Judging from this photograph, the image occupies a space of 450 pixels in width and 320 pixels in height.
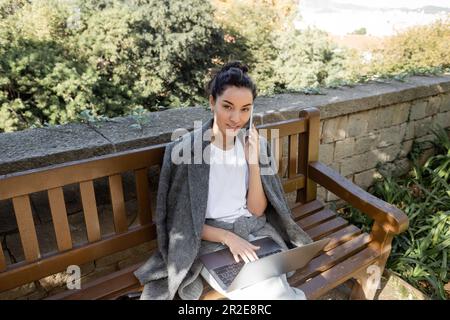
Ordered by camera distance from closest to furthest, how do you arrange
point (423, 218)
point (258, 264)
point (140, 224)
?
1. point (258, 264)
2. point (140, 224)
3. point (423, 218)

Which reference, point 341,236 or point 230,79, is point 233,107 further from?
point 341,236

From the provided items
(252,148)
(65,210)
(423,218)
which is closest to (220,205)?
(252,148)

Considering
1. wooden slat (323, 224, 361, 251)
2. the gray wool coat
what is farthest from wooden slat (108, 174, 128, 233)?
wooden slat (323, 224, 361, 251)


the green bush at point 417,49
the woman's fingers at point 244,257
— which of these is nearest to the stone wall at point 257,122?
the woman's fingers at point 244,257

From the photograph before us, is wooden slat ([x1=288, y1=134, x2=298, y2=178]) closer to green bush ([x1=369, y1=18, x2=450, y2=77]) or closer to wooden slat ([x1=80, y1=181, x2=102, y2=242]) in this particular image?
wooden slat ([x1=80, y1=181, x2=102, y2=242])

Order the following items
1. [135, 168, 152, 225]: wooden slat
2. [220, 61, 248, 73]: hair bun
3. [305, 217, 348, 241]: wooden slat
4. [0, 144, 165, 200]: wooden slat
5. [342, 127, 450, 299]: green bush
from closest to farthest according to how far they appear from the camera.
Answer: [0, 144, 165, 200]: wooden slat < [220, 61, 248, 73]: hair bun < [135, 168, 152, 225]: wooden slat < [305, 217, 348, 241]: wooden slat < [342, 127, 450, 299]: green bush

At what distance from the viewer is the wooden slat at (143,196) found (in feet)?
6.18

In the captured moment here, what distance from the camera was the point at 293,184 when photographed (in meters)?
2.41

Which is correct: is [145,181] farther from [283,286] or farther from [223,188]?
[283,286]

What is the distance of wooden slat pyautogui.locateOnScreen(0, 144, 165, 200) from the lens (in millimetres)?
1530

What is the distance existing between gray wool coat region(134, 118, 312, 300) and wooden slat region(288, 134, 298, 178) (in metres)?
0.71

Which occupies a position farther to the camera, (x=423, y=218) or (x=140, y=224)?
(x=423, y=218)

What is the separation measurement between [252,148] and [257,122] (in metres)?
0.60
